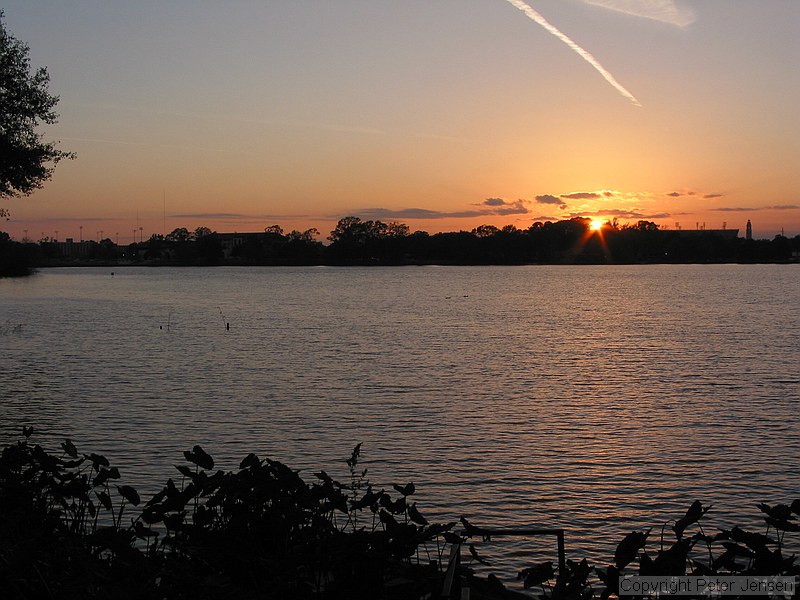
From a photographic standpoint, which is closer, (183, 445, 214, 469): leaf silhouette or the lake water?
(183, 445, 214, 469): leaf silhouette

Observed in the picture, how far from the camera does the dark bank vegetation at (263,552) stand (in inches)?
246

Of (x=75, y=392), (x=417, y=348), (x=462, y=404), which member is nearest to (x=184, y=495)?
(x=462, y=404)

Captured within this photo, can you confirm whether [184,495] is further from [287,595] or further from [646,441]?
[646,441]

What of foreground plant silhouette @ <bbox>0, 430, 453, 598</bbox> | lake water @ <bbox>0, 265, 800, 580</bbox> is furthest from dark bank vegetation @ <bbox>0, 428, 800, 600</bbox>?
lake water @ <bbox>0, 265, 800, 580</bbox>

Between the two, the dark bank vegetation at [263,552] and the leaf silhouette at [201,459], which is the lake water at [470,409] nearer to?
the dark bank vegetation at [263,552]

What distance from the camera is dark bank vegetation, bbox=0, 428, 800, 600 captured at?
20.5 feet

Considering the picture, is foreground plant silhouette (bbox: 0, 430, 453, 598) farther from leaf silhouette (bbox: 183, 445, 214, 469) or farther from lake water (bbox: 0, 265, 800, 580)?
lake water (bbox: 0, 265, 800, 580)

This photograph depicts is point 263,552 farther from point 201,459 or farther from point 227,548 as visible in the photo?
point 201,459

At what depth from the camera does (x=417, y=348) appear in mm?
47781

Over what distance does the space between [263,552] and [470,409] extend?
757 inches

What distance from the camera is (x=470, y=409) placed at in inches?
1048

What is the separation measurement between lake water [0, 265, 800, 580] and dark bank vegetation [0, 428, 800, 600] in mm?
5674

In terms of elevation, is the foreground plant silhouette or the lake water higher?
the foreground plant silhouette

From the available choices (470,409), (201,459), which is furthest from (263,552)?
(470,409)
